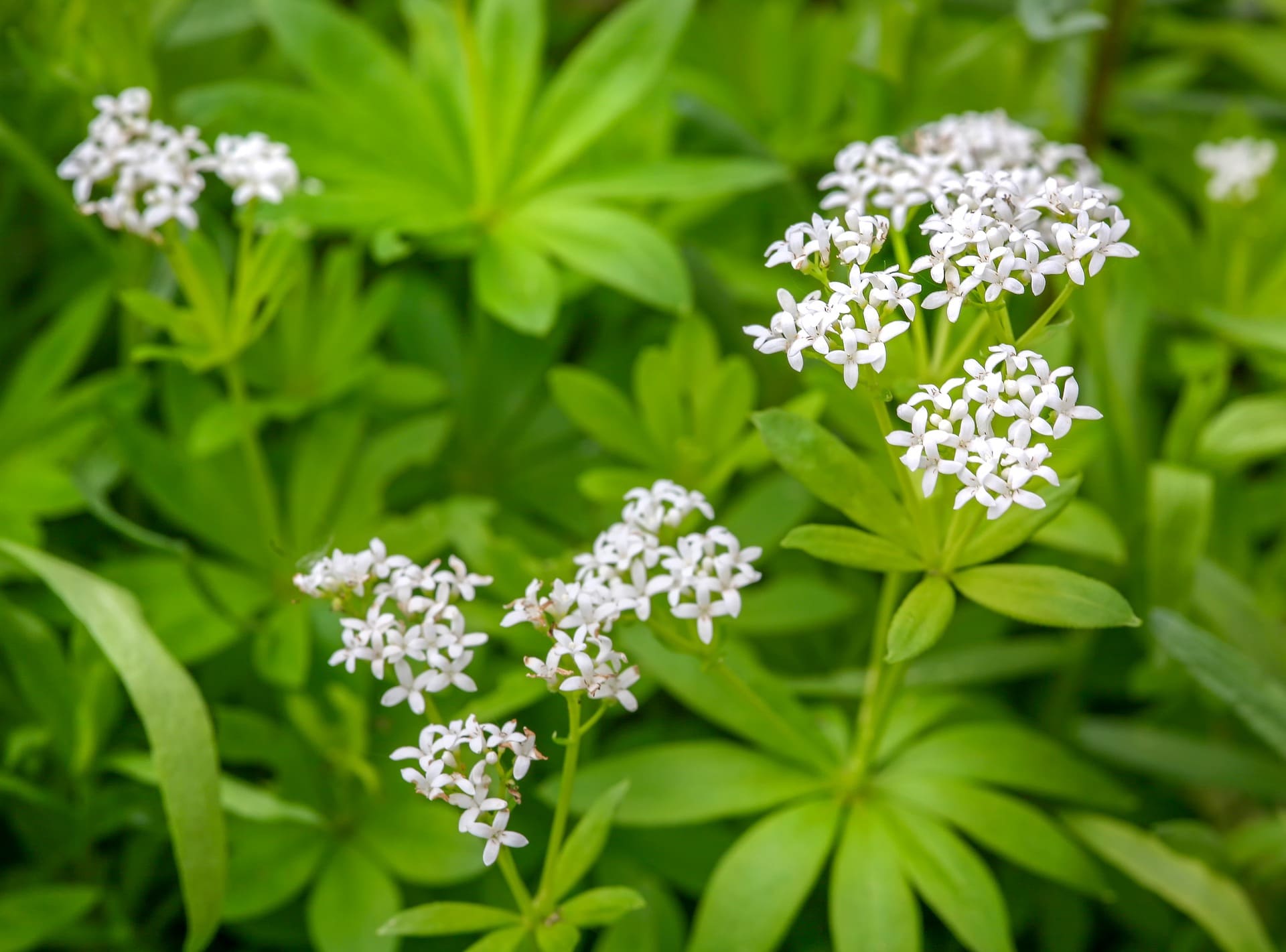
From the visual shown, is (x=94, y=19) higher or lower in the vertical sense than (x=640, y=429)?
higher

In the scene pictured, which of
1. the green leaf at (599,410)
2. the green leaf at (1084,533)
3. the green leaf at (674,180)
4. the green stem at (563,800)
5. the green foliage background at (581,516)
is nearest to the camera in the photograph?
the green stem at (563,800)

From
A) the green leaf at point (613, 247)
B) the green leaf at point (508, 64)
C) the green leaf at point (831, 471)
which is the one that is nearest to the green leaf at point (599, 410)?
the green leaf at point (613, 247)

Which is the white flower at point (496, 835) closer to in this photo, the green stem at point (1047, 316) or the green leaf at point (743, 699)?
the green leaf at point (743, 699)

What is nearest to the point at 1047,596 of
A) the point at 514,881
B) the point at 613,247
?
the point at 514,881

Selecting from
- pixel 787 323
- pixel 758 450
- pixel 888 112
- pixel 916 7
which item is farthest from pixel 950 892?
pixel 916 7

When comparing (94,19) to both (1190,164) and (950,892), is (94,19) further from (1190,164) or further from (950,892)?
(1190,164)

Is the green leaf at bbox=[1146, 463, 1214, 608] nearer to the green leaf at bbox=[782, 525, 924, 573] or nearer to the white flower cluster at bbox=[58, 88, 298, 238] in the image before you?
the green leaf at bbox=[782, 525, 924, 573]
